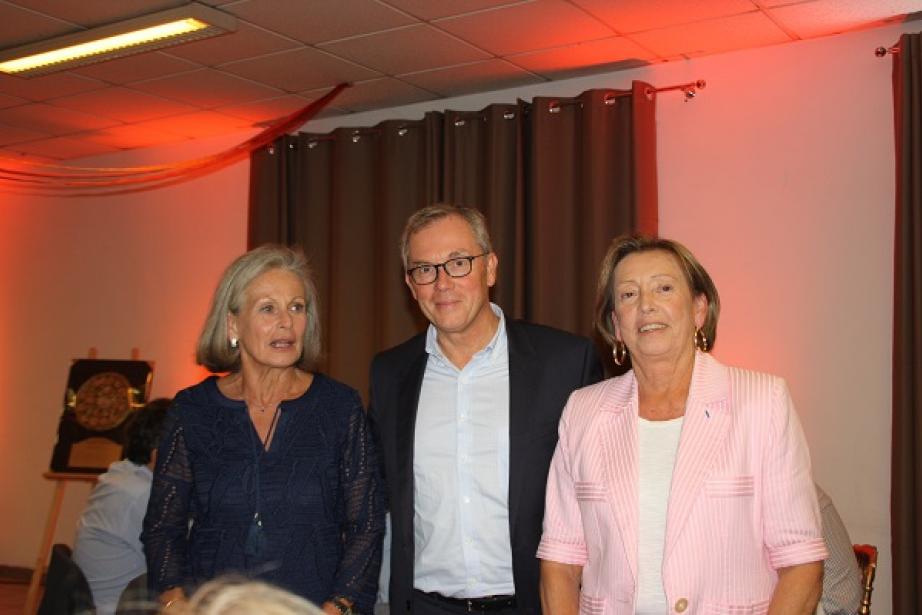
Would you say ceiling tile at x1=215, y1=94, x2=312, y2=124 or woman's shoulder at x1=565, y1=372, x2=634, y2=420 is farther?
ceiling tile at x1=215, y1=94, x2=312, y2=124

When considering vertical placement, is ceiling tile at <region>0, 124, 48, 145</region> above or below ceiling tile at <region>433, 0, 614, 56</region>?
above

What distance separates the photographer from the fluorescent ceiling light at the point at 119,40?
473cm

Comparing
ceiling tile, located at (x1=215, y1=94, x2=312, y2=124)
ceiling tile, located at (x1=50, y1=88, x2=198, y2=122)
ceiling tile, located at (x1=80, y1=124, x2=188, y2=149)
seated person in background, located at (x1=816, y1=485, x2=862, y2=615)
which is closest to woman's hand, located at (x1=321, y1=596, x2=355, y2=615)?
seated person in background, located at (x1=816, y1=485, x2=862, y2=615)

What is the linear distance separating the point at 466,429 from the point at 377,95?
12.5 feet

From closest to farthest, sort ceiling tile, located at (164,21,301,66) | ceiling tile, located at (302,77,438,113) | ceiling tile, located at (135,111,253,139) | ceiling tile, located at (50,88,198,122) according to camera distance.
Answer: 1. ceiling tile, located at (164,21,301,66)
2. ceiling tile, located at (302,77,438,113)
3. ceiling tile, located at (50,88,198,122)
4. ceiling tile, located at (135,111,253,139)

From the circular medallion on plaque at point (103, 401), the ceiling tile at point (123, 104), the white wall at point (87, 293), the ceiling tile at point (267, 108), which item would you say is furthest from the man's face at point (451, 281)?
the circular medallion on plaque at point (103, 401)

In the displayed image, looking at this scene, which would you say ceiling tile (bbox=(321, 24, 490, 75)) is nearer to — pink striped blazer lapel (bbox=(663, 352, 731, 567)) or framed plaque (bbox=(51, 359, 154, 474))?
pink striped blazer lapel (bbox=(663, 352, 731, 567))

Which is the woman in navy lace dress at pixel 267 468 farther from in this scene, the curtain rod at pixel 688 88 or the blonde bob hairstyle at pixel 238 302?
the curtain rod at pixel 688 88

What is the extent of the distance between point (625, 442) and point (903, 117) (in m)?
3.05

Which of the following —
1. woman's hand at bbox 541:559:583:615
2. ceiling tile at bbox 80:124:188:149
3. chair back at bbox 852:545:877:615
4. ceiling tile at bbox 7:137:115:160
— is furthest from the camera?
ceiling tile at bbox 7:137:115:160

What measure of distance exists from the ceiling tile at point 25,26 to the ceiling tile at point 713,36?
279 centimetres

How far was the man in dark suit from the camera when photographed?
2.65m

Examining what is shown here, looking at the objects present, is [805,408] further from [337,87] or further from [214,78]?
[214,78]

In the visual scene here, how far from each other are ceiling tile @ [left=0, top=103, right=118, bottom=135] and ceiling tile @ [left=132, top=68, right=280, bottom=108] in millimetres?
840
